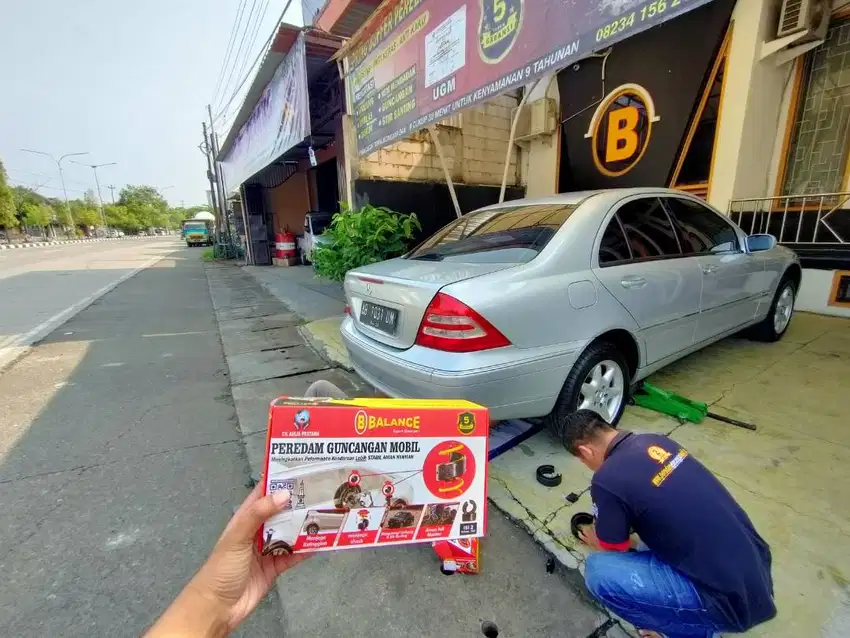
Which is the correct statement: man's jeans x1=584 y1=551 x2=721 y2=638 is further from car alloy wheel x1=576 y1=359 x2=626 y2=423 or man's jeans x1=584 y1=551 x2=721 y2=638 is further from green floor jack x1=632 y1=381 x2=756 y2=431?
green floor jack x1=632 y1=381 x2=756 y2=431

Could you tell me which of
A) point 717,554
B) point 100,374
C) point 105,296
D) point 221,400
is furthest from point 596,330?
point 105,296

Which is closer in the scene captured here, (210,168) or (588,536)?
(588,536)

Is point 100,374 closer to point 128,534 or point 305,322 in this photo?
point 305,322

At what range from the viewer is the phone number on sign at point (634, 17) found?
248 cm

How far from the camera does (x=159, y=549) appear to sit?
1.88 metres

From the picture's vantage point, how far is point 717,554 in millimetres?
1159

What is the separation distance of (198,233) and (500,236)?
39.7m

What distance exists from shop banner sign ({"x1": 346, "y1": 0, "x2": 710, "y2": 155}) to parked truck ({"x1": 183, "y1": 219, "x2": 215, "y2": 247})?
34046mm

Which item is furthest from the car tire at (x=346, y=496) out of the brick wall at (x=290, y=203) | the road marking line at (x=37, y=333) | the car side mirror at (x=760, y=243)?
the brick wall at (x=290, y=203)

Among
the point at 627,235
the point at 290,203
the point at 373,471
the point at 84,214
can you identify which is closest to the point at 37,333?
the point at 373,471

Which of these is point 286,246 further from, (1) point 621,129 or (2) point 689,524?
(2) point 689,524

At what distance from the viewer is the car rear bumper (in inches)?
78.1

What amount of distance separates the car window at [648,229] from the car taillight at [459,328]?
4.12 feet

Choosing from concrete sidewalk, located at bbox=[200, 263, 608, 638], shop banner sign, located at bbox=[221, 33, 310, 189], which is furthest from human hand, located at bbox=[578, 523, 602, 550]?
shop banner sign, located at bbox=[221, 33, 310, 189]
